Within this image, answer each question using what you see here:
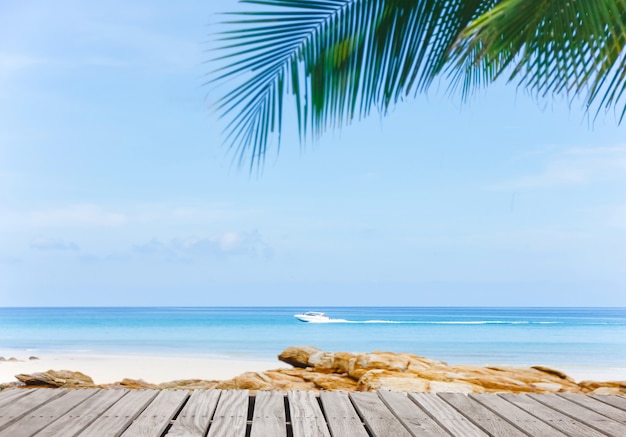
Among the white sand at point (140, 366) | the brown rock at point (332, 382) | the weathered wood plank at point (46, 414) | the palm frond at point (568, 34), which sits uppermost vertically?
the palm frond at point (568, 34)

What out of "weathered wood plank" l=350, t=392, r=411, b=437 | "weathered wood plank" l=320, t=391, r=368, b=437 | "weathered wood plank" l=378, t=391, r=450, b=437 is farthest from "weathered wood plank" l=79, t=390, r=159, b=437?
"weathered wood plank" l=378, t=391, r=450, b=437

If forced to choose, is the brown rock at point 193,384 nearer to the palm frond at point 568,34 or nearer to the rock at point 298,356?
the rock at point 298,356

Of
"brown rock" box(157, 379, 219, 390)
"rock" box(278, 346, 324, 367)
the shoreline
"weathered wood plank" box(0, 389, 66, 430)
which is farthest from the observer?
the shoreline

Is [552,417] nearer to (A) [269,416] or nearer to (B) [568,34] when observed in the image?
(A) [269,416]

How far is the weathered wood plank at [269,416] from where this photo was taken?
279 cm

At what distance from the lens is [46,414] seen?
3053mm

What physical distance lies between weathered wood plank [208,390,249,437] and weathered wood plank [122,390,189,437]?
21 centimetres

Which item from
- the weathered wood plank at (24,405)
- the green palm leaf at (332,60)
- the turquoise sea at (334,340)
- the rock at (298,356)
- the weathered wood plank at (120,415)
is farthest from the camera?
the turquoise sea at (334,340)

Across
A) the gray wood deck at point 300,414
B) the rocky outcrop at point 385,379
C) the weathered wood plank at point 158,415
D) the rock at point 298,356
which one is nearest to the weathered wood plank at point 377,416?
the gray wood deck at point 300,414

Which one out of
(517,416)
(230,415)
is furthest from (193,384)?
(517,416)

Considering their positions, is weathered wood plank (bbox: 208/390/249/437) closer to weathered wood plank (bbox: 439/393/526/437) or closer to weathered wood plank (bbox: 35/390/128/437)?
weathered wood plank (bbox: 35/390/128/437)

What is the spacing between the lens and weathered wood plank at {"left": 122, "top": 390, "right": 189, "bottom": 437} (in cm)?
274

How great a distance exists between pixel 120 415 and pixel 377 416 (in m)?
1.21

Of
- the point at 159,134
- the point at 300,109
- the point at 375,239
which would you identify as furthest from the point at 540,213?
the point at 300,109
